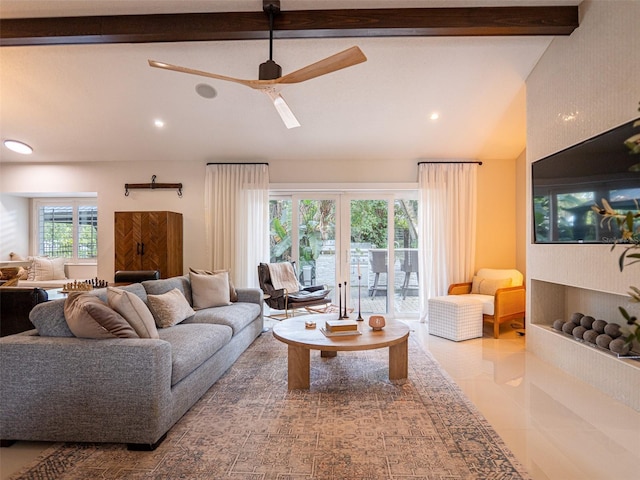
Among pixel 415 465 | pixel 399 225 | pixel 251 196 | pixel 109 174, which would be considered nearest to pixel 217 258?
pixel 251 196

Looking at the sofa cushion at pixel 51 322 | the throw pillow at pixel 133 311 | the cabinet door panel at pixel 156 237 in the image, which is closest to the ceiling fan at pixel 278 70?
the throw pillow at pixel 133 311

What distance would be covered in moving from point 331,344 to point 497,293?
267 centimetres

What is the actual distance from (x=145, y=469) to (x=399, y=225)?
4.59 m

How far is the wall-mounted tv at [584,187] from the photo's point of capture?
2.65m

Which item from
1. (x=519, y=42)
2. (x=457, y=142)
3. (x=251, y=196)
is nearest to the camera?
(x=519, y=42)

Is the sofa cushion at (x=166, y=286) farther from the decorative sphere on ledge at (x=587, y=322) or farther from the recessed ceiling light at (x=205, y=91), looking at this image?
the decorative sphere on ledge at (x=587, y=322)

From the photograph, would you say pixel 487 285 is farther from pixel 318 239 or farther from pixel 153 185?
pixel 153 185

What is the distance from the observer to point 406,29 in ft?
10.4

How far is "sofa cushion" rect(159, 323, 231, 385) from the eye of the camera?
2.40 metres

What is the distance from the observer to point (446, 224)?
542cm

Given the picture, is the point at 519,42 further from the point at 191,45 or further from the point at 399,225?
the point at 191,45

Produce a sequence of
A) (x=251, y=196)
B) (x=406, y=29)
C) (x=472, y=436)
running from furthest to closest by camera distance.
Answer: (x=251, y=196), (x=406, y=29), (x=472, y=436)

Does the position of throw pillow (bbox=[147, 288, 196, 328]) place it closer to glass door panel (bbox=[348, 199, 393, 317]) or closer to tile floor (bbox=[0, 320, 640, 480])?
tile floor (bbox=[0, 320, 640, 480])

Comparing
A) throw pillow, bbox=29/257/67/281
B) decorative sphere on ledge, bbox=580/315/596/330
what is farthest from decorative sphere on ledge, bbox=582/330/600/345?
throw pillow, bbox=29/257/67/281
